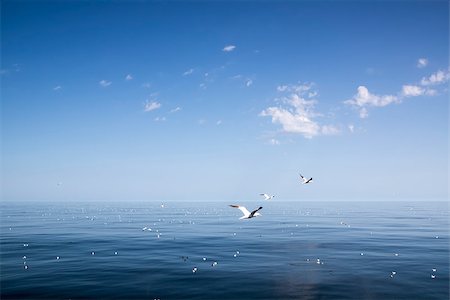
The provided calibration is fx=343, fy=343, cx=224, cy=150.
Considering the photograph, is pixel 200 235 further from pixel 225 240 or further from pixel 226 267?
pixel 226 267

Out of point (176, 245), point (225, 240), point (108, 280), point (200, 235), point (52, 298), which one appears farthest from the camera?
point (200, 235)

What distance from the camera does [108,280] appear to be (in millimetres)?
44031

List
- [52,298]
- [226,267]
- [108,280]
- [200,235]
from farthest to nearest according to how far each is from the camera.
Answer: [200,235]
[226,267]
[108,280]
[52,298]

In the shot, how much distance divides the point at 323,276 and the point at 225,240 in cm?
3530

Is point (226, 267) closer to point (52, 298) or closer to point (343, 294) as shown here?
point (343, 294)

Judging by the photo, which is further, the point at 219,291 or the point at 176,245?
the point at 176,245

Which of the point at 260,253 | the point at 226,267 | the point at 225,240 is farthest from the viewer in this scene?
the point at 225,240

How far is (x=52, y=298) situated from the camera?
37.4 meters

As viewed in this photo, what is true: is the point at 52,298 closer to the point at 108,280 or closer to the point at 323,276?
the point at 108,280

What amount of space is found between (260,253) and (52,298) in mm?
35617

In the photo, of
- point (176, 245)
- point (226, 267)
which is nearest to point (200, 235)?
point (176, 245)

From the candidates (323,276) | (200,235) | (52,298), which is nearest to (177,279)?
(52,298)

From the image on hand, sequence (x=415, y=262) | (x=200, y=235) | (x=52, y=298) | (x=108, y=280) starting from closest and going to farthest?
(x=52, y=298)
(x=108, y=280)
(x=415, y=262)
(x=200, y=235)

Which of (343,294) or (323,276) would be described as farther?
(323,276)
